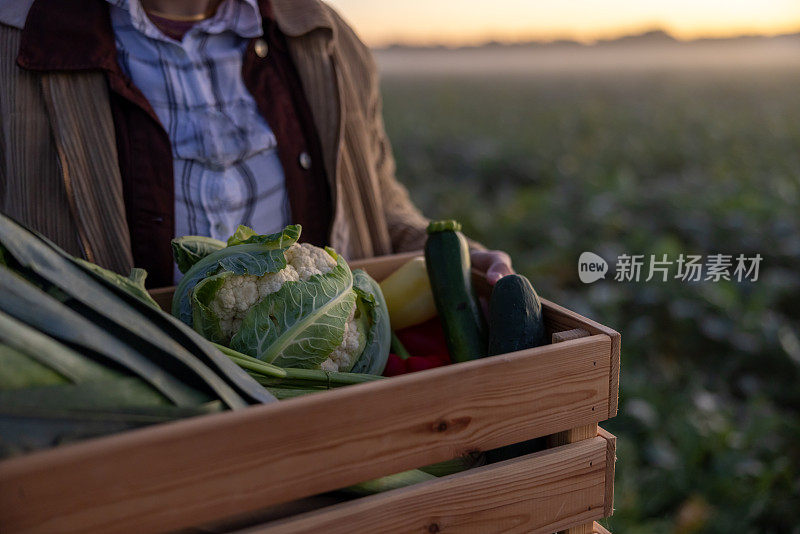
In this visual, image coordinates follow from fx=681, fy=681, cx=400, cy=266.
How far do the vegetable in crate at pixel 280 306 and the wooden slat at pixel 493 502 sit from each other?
29cm

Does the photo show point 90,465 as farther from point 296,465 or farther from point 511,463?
point 511,463

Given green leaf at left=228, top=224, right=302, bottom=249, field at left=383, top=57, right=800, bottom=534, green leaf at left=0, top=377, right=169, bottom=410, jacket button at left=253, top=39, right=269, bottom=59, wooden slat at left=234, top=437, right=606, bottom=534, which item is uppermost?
jacket button at left=253, top=39, right=269, bottom=59

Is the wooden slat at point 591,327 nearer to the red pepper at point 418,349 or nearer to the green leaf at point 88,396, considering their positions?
the red pepper at point 418,349

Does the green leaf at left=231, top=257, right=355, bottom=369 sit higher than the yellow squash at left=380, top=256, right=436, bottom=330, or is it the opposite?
the green leaf at left=231, top=257, right=355, bottom=369

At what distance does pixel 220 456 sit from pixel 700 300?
4.18m

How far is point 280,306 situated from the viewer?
→ 3.77ft

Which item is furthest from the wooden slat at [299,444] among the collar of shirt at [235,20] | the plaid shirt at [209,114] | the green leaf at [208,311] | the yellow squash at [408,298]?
the collar of shirt at [235,20]

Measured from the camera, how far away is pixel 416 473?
1.02m

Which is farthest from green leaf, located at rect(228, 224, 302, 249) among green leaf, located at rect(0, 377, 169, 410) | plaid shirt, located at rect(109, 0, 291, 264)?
plaid shirt, located at rect(109, 0, 291, 264)

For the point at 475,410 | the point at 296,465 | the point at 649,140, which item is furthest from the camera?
the point at 649,140

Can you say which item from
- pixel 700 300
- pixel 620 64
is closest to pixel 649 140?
pixel 700 300

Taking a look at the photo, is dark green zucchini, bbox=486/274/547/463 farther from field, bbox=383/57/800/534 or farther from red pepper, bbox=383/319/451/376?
field, bbox=383/57/800/534

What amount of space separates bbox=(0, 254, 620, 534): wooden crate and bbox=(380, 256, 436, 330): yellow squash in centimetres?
36

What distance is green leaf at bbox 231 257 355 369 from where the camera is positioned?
1130 millimetres
